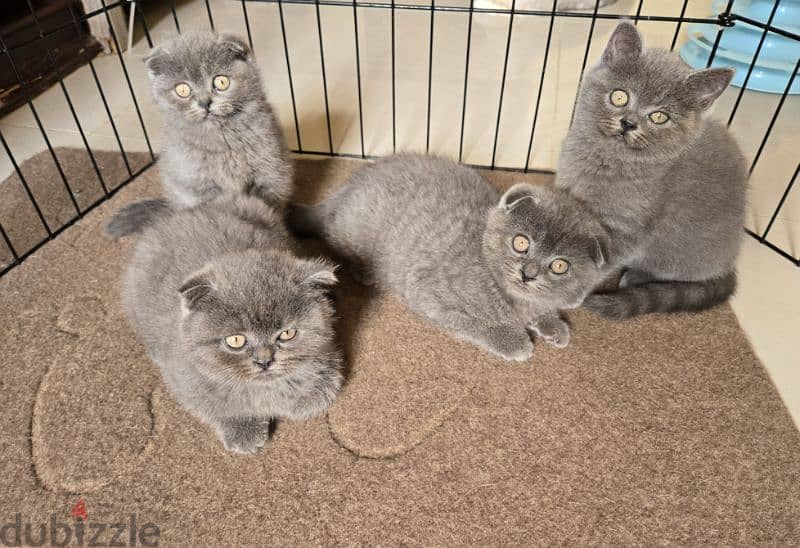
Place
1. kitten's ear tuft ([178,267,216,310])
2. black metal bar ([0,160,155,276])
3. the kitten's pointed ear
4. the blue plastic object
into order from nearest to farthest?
kitten's ear tuft ([178,267,216,310]) < the kitten's pointed ear < black metal bar ([0,160,155,276]) < the blue plastic object

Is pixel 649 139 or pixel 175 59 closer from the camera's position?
pixel 649 139

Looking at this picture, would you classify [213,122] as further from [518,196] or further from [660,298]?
[660,298]

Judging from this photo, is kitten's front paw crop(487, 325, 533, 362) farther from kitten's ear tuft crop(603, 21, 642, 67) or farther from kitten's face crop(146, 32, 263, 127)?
kitten's face crop(146, 32, 263, 127)

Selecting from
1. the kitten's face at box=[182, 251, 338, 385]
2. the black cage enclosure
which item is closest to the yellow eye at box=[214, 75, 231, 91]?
the black cage enclosure

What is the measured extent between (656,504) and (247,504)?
0.79 m

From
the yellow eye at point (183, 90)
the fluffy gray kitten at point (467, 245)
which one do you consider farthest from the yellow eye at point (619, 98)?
the yellow eye at point (183, 90)

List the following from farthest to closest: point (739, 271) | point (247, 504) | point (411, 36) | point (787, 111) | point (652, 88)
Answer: point (411, 36) → point (787, 111) → point (739, 271) → point (652, 88) → point (247, 504)

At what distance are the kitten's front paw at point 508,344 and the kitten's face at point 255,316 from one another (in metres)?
0.44

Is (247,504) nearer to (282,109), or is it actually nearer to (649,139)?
(649,139)

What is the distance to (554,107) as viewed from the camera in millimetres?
2352

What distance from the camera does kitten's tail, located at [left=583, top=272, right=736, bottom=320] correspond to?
1.35m

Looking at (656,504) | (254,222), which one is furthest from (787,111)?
(254,222)

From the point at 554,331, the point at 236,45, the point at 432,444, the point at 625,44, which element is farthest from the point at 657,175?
the point at 236,45

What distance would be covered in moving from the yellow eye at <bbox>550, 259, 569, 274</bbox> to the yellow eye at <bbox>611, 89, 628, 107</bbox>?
15.8 inches
